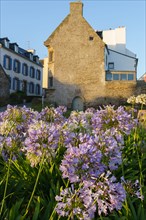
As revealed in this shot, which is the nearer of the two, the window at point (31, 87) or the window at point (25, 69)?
the window at point (25, 69)

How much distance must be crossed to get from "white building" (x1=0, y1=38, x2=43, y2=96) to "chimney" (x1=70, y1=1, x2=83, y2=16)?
11.7 meters

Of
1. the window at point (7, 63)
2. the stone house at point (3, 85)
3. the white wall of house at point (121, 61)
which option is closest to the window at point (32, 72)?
the window at point (7, 63)

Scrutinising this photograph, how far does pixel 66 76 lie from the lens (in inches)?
1641

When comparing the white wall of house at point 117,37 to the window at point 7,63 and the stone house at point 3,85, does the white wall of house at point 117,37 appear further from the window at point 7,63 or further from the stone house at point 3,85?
the stone house at point 3,85

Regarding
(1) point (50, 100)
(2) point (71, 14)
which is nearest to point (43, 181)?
(1) point (50, 100)

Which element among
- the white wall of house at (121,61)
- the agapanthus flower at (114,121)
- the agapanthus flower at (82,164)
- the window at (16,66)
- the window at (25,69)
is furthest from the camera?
the window at (25,69)

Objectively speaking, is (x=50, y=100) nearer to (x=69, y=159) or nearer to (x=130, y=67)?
(x=130, y=67)

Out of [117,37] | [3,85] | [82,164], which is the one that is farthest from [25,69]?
[82,164]

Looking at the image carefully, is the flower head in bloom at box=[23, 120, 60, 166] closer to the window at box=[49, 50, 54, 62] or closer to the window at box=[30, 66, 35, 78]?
the window at box=[49, 50, 54, 62]

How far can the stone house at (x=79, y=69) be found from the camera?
41.6m

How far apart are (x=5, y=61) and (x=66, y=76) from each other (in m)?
11.2

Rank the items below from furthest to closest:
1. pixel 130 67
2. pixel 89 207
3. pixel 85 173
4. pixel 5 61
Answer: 1. pixel 130 67
2. pixel 5 61
3. pixel 85 173
4. pixel 89 207

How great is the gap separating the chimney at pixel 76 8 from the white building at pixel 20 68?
38.3 ft

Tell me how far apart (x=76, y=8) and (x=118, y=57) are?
12.5m
